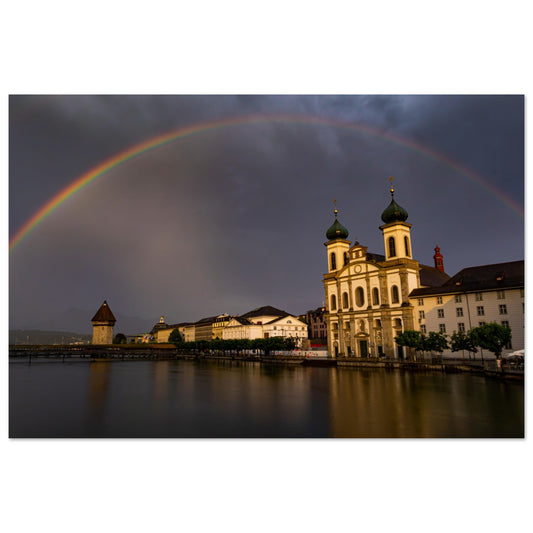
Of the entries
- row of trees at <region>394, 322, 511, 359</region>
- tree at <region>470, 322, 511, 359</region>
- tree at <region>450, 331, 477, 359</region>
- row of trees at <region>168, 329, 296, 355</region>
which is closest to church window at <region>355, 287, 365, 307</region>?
row of trees at <region>394, 322, 511, 359</region>

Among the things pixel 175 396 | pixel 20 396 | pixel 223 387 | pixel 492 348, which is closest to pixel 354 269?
pixel 492 348

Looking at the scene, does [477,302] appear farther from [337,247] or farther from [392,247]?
[337,247]

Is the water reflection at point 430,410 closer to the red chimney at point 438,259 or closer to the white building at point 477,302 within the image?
the white building at point 477,302

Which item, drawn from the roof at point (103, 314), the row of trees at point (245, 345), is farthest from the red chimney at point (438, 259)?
the roof at point (103, 314)

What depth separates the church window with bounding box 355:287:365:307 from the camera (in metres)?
49.8

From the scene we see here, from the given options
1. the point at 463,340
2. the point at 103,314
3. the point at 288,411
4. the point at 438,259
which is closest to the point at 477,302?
the point at 463,340

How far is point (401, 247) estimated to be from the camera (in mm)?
46812

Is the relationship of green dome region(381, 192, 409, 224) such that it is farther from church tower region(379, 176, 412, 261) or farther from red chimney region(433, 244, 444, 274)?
red chimney region(433, 244, 444, 274)

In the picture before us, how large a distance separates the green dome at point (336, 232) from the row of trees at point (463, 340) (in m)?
20.7

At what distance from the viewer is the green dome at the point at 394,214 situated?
48.1 metres
